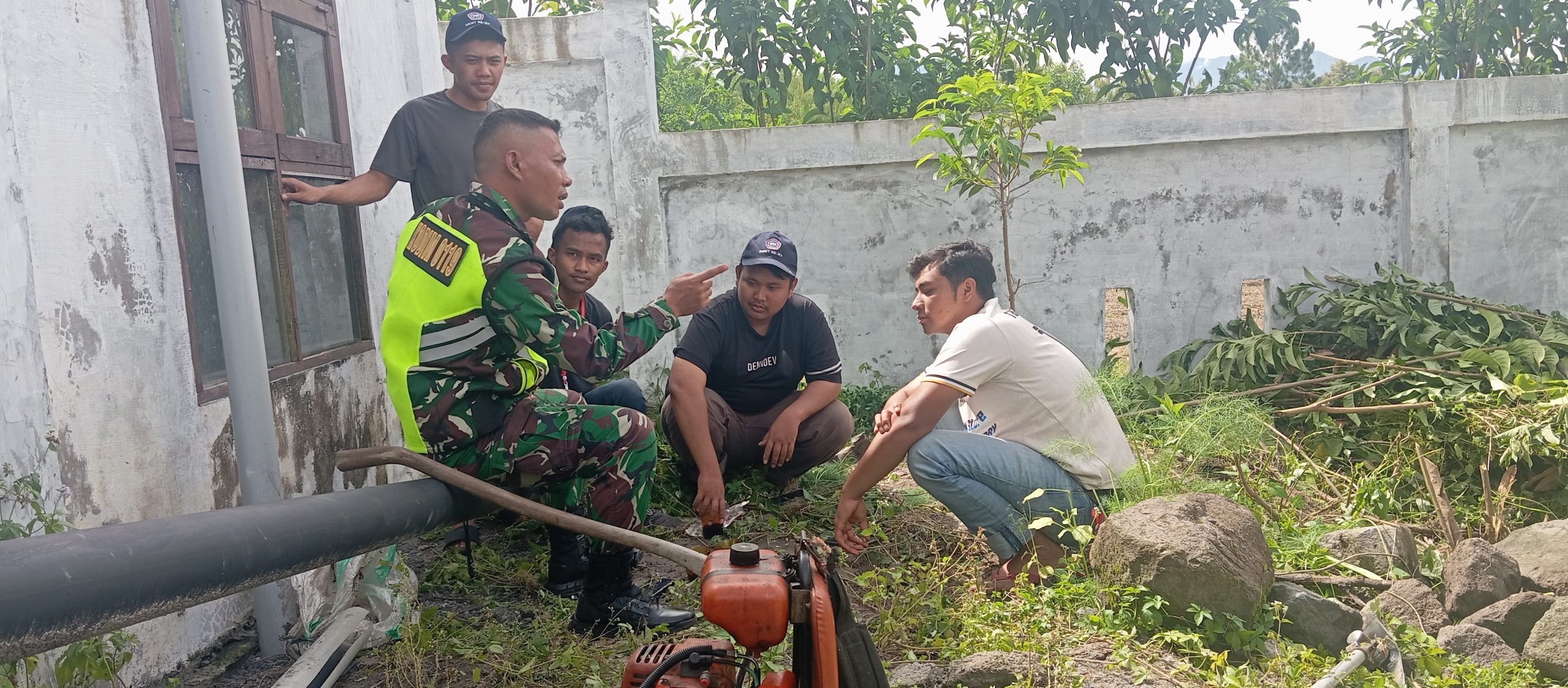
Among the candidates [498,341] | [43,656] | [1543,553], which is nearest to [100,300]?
[43,656]

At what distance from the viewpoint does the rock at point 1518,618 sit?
10.3 ft

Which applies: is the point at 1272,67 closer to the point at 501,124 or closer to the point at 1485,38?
the point at 1485,38

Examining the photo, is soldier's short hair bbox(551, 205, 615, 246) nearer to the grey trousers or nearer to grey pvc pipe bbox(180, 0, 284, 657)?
the grey trousers

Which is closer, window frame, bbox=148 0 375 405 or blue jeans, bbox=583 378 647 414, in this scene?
window frame, bbox=148 0 375 405

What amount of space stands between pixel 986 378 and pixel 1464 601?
1600 mm

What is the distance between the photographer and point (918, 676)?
2883 mm

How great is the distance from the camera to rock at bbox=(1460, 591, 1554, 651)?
315cm

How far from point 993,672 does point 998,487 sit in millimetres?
924

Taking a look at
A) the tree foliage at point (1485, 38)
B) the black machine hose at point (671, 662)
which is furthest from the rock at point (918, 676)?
the tree foliage at point (1485, 38)

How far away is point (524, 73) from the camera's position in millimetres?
6484

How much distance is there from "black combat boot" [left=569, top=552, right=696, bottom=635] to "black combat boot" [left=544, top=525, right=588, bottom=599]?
0.95 ft

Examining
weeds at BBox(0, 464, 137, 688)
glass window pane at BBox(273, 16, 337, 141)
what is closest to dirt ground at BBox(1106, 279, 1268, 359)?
glass window pane at BBox(273, 16, 337, 141)

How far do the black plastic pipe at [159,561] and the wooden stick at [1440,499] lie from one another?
375 centimetres

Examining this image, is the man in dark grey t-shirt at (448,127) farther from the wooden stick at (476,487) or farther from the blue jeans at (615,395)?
the wooden stick at (476,487)
